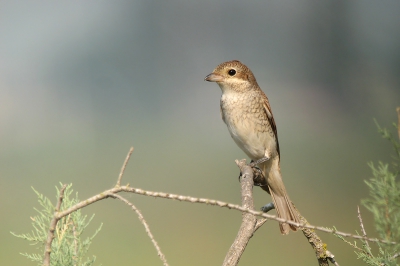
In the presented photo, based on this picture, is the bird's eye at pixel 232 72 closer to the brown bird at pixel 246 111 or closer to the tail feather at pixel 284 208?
the brown bird at pixel 246 111

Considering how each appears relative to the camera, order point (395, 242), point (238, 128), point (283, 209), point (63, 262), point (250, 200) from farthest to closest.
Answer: point (238, 128) < point (283, 209) < point (250, 200) < point (63, 262) < point (395, 242)

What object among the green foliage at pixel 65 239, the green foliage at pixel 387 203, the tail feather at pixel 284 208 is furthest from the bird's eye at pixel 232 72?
the green foliage at pixel 387 203

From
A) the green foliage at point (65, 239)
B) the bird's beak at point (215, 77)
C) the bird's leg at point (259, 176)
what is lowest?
the green foliage at point (65, 239)

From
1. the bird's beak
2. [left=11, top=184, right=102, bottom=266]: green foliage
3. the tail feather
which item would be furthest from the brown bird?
[left=11, top=184, right=102, bottom=266]: green foliage

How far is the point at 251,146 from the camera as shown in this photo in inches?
60.5

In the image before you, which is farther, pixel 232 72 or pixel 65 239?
pixel 232 72

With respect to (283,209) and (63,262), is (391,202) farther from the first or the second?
(283,209)

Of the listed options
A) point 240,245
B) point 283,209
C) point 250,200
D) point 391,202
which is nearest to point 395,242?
point 391,202

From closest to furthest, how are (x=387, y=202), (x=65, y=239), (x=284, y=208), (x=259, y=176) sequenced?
(x=387, y=202) < (x=65, y=239) < (x=284, y=208) < (x=259, y=176)

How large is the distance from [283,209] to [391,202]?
82cm

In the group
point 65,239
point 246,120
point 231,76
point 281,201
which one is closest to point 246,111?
point 246,120

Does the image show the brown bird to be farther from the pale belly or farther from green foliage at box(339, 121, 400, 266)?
green foliage at box(339, 121, 400, 266)

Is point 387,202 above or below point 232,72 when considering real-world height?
below

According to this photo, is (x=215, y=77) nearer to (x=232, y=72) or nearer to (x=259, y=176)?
(x=232, y=72)
